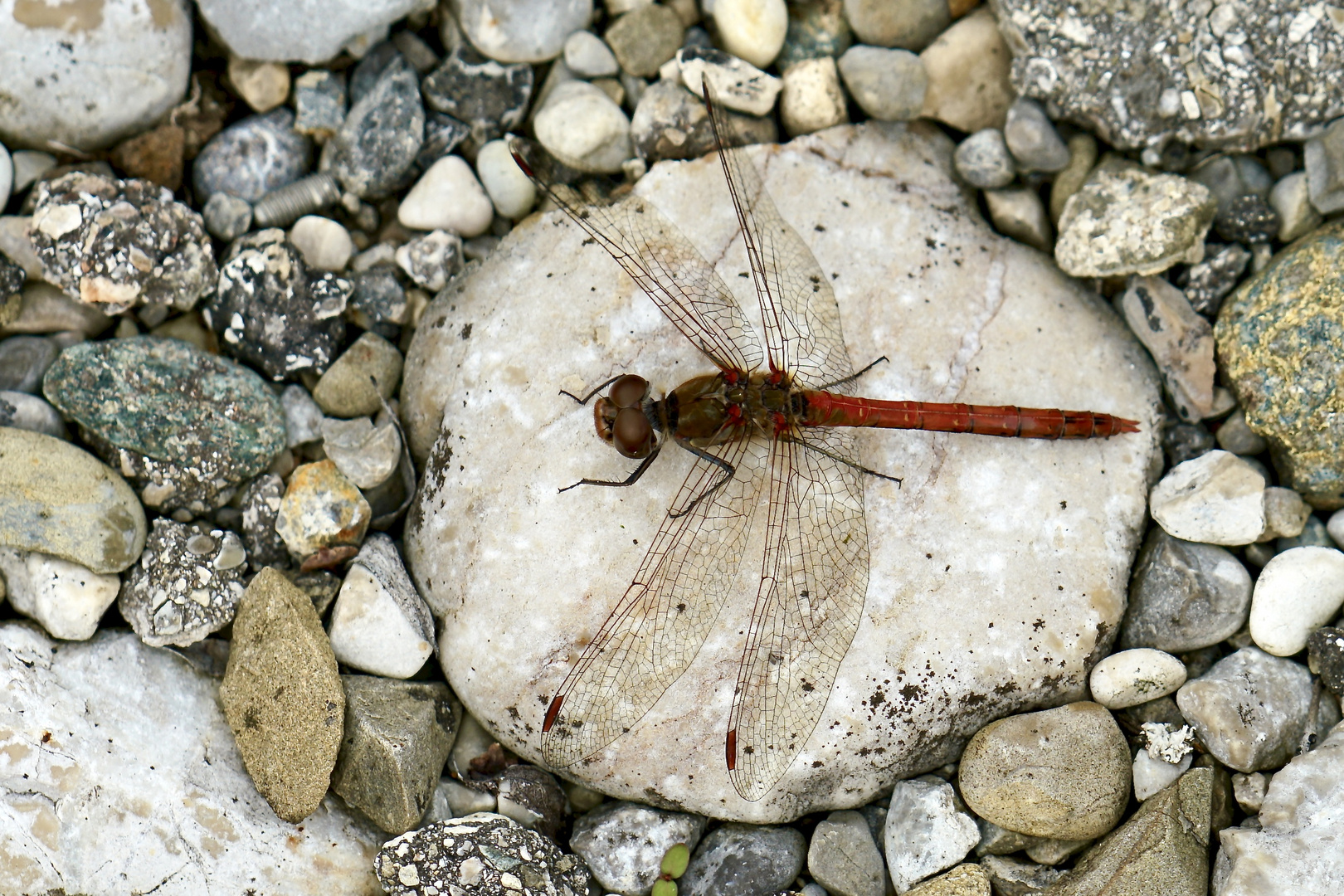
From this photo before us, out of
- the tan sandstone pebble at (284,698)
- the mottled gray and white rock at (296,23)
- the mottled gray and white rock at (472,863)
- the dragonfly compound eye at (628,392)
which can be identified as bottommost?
the mottled gray and white rock at (472,863)

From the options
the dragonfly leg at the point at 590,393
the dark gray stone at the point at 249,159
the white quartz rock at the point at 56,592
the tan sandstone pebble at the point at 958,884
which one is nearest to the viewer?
the tan sandstone pebble at the point at 958,884

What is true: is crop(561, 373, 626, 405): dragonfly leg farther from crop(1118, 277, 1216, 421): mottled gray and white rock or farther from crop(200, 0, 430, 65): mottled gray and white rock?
crop(1118, 277, 1216, 421): mottled gray and white rock

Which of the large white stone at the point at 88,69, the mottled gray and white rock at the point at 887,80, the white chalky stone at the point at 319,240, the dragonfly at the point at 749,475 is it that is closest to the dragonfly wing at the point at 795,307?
the dragonfly at the point at 749,475

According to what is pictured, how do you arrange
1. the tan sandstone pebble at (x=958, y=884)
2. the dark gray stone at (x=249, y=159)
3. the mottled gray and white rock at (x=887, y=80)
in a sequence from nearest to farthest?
1. the tan sandstone pebble at (x=958, y=884)
2. the mottled gray and white rock at (x=887, y=80)
3. the dark gray stone at (x=249, y=159)

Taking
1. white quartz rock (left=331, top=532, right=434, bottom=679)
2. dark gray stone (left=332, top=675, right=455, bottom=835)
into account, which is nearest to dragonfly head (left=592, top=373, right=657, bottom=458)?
white quartz rock (left=331, top=532, right=434, bottom=679)

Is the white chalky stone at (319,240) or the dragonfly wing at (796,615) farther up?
the white chalky stone at (319,240)

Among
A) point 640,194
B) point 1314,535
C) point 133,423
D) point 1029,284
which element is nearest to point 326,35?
point 640,194

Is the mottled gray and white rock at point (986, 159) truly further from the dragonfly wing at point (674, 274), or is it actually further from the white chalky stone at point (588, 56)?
the white chalky stone at point (588, 56)

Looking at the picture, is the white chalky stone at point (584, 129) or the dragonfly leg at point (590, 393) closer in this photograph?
the dragonfly leg at point (590, 393)

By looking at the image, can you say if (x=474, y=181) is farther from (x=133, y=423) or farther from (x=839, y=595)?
(x=839, y=595)
